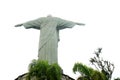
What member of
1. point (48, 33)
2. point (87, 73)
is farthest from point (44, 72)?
point (48, 33)

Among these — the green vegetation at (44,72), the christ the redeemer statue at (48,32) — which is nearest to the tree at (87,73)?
the green vegetation at (44,72)

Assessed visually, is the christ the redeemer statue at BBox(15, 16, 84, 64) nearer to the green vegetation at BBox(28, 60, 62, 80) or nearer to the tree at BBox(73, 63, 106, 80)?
the tree at BBox(73, 63, 106, 80)

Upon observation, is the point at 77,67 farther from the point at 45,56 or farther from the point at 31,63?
the point at 45,56

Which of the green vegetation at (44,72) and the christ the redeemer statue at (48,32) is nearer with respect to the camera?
the green vegetation at (44,72)

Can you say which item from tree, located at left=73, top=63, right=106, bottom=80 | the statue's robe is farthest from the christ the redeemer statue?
tree, located at left=73, top=63, right=106, bottom=80

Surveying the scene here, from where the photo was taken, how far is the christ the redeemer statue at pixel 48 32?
1725 cm

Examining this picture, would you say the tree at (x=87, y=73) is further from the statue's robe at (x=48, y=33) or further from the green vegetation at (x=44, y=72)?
the statue's robe at (x=48, y=33)

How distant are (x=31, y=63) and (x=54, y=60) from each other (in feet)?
19.7

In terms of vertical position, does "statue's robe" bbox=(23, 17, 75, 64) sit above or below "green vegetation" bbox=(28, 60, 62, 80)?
above

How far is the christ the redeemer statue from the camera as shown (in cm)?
1725

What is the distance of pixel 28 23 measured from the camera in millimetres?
18609

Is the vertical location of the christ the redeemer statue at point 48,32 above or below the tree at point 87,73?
above

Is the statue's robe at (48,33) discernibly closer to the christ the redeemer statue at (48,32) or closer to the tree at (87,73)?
the christ the redeemer statue at (48,32)

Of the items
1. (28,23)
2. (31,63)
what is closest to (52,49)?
(28,23)
